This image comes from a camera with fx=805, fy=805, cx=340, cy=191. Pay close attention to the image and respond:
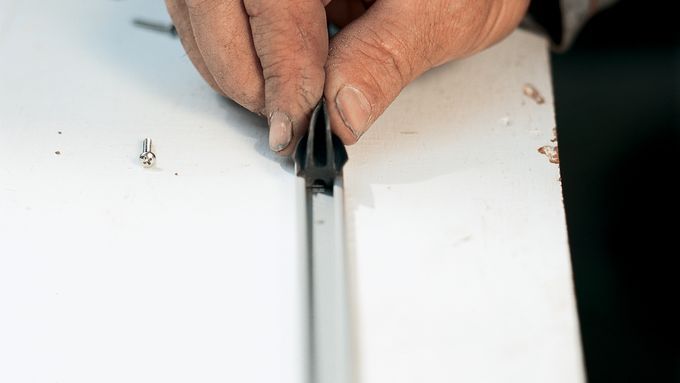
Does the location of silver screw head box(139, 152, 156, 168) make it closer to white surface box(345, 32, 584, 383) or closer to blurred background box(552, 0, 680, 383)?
white surface box(345, 32, 584, 383)

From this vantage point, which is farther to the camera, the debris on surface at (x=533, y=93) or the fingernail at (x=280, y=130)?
the debris on surface at (x=533, y=93)

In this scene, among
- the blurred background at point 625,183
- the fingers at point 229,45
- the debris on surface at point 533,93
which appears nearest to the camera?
the fingers at point 229,45

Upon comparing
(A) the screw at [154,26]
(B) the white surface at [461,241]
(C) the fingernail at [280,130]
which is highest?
(A) the screw at [154,26]

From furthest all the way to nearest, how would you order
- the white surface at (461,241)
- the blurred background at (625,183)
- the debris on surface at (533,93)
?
the blurred background at (625,183) → the debris on surface at (533,93) → the white surface at (461,241)

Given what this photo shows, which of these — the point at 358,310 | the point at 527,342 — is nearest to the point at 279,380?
the point at 358,310

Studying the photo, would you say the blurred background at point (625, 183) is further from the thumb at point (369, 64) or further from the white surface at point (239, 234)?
the thumb at point (369, 64)

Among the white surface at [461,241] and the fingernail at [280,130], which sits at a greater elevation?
the fingernail at [280,130]

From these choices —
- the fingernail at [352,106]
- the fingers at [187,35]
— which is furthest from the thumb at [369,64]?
the fingers at [187,35]
